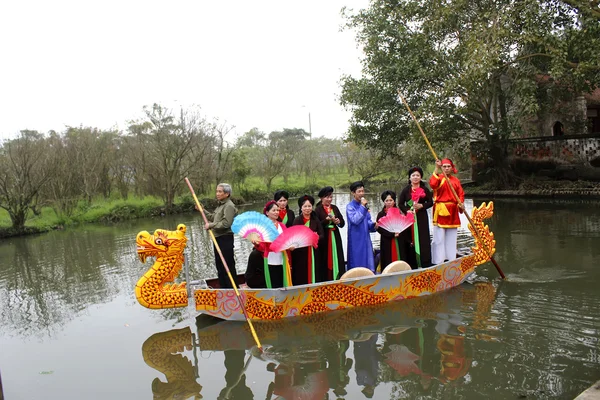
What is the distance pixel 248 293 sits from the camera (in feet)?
17.5

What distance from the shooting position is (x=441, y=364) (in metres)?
4.29

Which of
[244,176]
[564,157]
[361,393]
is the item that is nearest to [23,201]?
[244,176]

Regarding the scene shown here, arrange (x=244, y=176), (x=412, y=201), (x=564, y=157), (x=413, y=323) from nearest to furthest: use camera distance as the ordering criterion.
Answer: (x=413, y=323)
(x=412, y=201)
(x=564, y=157)
(x=244, y=176)

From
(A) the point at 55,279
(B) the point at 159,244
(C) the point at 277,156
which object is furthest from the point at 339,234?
(C) the point at 277,156

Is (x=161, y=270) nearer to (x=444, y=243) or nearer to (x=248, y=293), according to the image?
(x=248, y=293)

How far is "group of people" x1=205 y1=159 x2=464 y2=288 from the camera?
18.9ft

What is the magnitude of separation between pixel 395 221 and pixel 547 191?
13.1 metres

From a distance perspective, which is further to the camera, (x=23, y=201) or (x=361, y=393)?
(x=23, y=201)

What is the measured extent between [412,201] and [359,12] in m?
12.1

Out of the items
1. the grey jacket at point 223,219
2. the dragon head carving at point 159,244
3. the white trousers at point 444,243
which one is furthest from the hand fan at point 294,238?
the white trousers at point 444,243

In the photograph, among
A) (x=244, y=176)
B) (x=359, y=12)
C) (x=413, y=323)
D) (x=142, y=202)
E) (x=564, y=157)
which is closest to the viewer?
(x=413, y=323)

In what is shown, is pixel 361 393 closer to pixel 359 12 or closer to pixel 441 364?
pixel 441 364

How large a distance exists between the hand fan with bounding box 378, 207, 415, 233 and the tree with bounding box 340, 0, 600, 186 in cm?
551

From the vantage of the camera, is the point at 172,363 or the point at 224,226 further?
the point at 224,226
